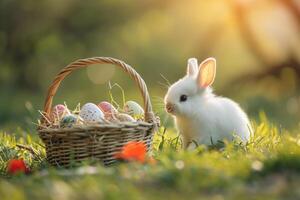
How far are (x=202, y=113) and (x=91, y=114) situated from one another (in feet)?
2.96

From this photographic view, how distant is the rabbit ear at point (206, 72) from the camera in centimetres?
503

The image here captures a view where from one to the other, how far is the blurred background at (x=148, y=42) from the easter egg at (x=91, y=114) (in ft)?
20.4

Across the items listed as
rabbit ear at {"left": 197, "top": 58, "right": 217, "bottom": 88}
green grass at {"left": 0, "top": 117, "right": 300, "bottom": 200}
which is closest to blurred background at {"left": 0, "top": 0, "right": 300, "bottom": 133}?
rabbit ear at {"left": 197, "top": 58, "right": 217, "bottom": 88}

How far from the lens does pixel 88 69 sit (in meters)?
12.8

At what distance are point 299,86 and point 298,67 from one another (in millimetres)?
372

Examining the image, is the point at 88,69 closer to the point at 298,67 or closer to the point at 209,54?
the point at 209,54

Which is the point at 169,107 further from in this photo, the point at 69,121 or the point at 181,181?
the point at 181,181

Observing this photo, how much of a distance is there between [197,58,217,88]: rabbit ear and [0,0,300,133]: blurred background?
574 centimetres

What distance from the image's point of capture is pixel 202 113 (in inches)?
194

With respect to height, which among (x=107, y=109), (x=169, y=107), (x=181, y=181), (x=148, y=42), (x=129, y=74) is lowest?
(x=181, y=181)

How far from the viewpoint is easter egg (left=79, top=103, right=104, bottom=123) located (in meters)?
4.44

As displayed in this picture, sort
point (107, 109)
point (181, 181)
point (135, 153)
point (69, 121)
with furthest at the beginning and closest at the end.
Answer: point (107, 109) → point (69, 121) → point (135, 153) → point (181, 181)

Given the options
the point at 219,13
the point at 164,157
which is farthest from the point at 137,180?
the point at 219,13

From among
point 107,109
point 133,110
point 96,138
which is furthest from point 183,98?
point 96,138
